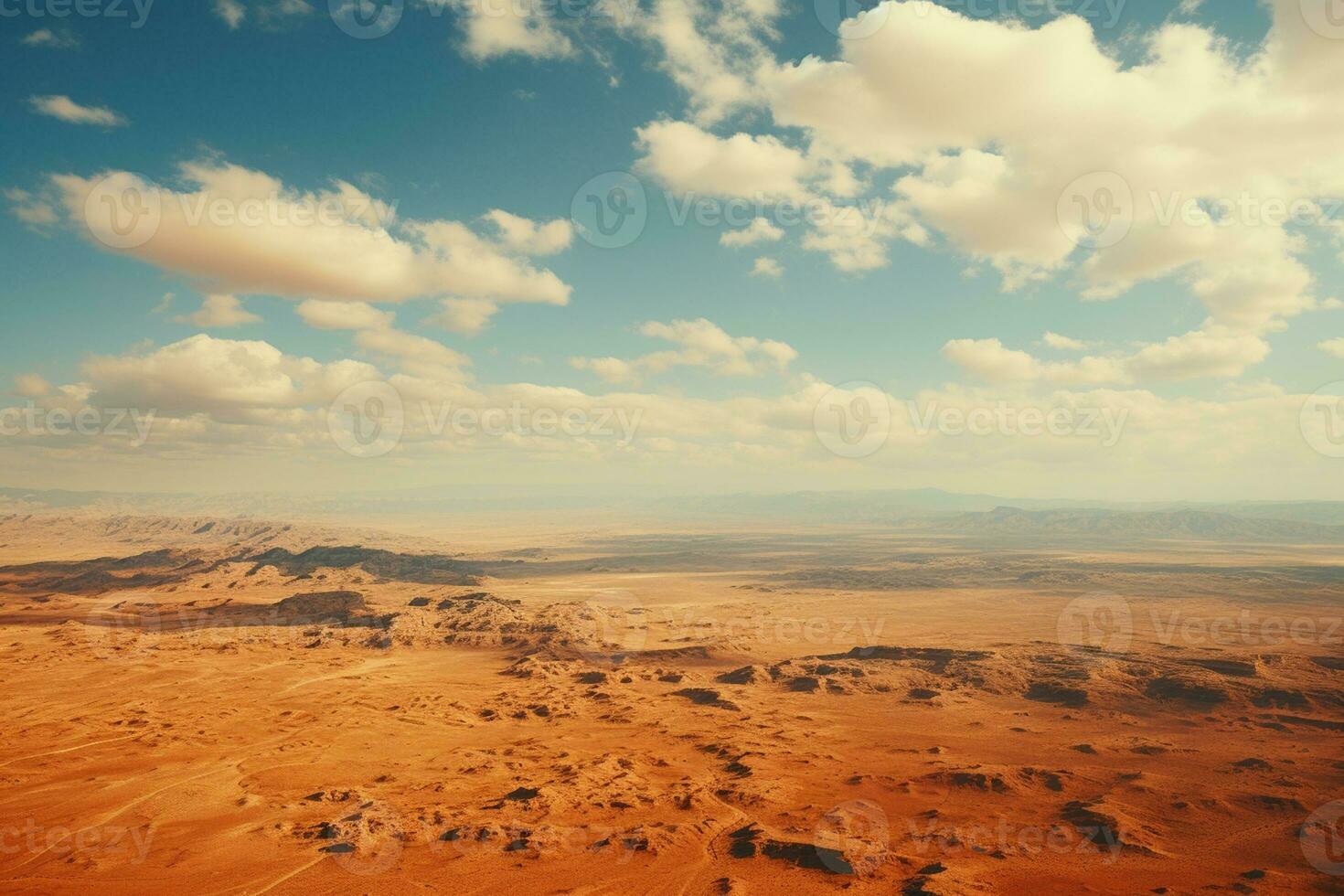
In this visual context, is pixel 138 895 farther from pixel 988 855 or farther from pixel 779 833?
pixel 988 855

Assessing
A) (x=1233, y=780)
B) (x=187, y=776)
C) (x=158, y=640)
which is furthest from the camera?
(x=158, y=640)

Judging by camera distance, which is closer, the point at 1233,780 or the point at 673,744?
the point at 1233,780

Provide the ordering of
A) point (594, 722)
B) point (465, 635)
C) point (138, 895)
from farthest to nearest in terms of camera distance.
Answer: point (465, 635), point (594, 722), point (138, 895)

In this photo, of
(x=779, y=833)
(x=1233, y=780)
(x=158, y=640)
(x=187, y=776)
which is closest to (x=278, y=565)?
(x=158, y=640)

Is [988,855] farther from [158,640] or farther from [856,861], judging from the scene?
[158,640]

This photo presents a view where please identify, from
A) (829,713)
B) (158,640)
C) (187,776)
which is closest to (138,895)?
(187,776)

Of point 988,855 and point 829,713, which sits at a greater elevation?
point 988,855
